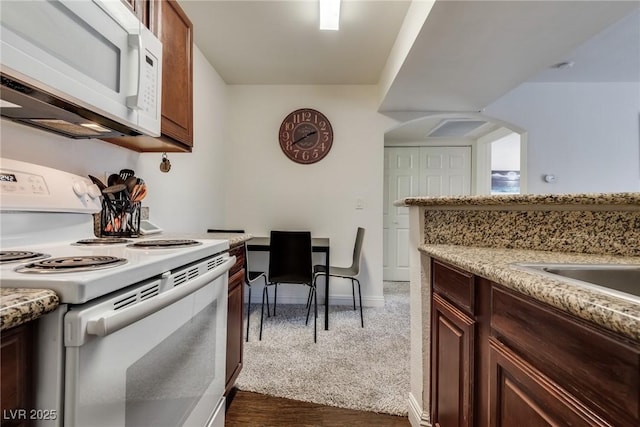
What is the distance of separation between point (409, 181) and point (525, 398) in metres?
4.16

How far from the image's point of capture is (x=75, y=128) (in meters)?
1.21

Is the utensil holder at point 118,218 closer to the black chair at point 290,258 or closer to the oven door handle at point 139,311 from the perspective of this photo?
the oven door handle at point 139,311

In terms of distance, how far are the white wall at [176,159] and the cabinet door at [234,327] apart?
0.80 m

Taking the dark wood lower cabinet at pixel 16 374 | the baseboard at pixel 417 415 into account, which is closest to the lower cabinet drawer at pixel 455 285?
the baseboard at pixel 417 415

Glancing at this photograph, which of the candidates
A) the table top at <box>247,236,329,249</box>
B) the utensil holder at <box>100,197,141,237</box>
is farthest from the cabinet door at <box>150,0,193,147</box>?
the table top at <box>247,236,329,249</box>

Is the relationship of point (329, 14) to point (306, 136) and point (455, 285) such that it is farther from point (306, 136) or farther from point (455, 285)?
point (455, 285)

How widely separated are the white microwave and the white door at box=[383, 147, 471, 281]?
3788 millimetres

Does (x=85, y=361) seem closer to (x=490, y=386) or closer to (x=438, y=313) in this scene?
(x=490, y=386)

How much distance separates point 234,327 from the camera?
1611mm

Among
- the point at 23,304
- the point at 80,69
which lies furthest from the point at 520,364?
the point at 80,69

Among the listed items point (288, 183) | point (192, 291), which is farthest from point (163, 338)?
point (288, 183)

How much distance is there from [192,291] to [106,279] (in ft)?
1.12

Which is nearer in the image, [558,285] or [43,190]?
[558,285]

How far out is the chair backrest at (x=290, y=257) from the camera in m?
2.57
